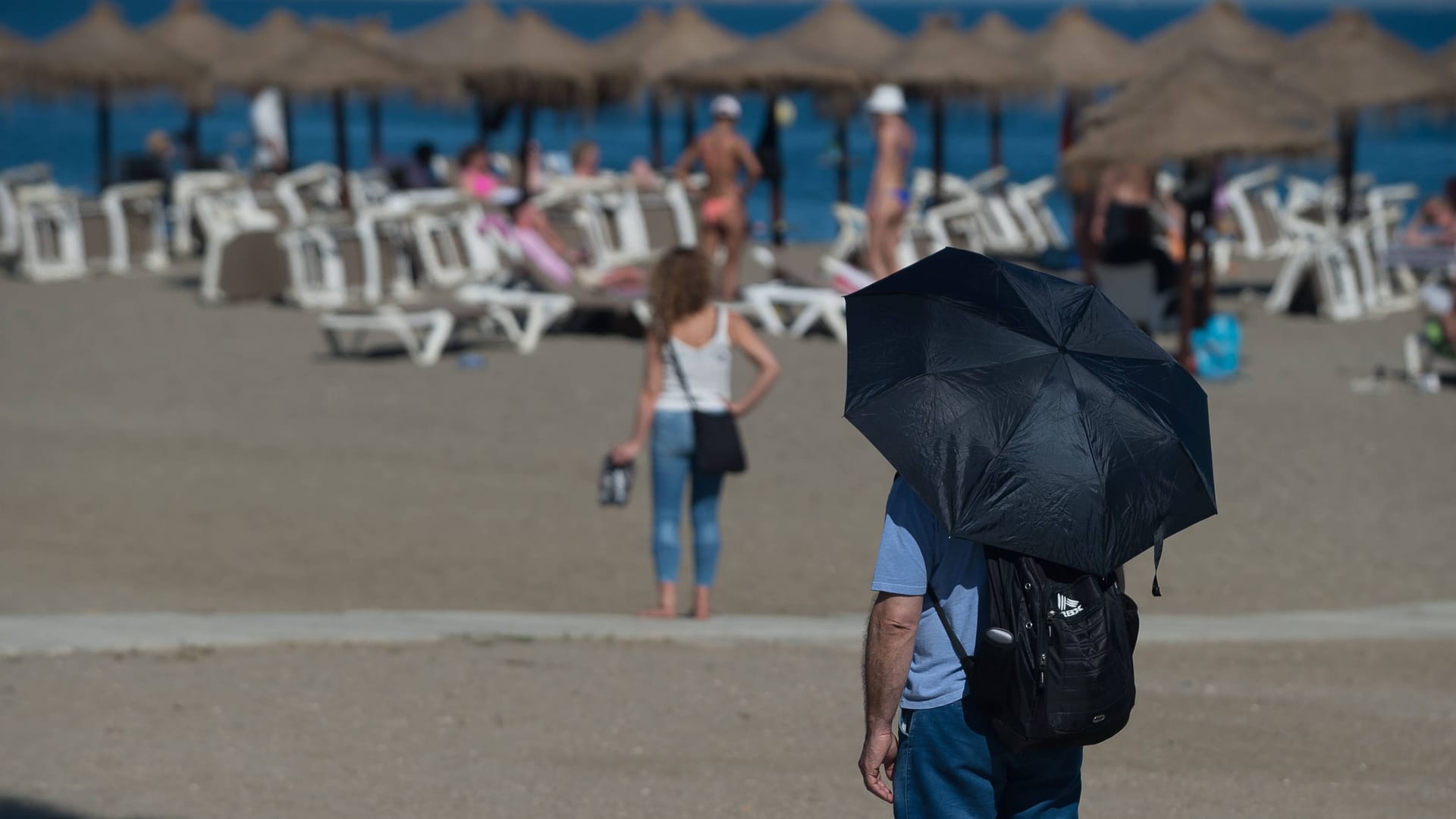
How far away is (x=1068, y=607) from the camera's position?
2588 millimetres

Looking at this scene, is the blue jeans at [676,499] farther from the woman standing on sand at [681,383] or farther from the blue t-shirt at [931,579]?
the blue t-shirt at [931,579]

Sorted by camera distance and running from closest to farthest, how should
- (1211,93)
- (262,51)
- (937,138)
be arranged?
(1211,93) < (937,138) < (262,51)

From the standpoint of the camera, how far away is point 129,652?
205 inches

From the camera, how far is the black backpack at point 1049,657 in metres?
2.57

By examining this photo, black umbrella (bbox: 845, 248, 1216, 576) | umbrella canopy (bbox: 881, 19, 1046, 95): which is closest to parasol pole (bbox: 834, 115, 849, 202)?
umbrella canopy (bbox: 881, 19, 1046, 95)

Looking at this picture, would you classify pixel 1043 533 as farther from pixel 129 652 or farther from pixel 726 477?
pixel 726 477

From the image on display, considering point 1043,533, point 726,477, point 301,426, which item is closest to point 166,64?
point 301,426

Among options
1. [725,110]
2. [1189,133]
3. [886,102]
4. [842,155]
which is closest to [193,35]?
[842,155]

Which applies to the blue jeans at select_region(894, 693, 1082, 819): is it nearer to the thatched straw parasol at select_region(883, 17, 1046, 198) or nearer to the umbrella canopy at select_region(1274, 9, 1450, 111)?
the umbrella canopy at select_region(1274, 9, 1450, 111)

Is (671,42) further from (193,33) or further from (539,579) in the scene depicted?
(539,579)

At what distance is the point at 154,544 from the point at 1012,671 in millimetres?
5680

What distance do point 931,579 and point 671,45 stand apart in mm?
19608

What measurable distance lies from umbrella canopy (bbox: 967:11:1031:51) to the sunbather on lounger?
6854mm

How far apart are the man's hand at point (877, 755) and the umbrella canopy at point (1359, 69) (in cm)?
1342
